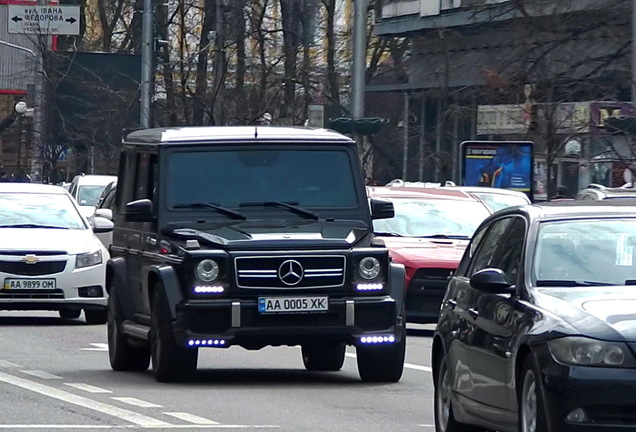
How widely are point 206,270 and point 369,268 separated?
1.20 metres

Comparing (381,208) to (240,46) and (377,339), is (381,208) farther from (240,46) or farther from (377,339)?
(240,46)

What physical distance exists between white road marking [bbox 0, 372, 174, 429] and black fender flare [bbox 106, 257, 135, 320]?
3.85 ft

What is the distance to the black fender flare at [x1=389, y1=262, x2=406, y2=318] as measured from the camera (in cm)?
1362

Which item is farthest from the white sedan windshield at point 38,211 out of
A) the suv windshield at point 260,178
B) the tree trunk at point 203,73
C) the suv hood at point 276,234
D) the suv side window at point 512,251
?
the tree trunk at point 203,73

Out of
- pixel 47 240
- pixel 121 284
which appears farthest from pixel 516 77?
pixel 121 284

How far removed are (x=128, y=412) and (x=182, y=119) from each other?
3432 centimetres

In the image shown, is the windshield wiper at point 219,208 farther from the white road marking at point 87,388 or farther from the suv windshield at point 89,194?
the suv windshield at point 89,194

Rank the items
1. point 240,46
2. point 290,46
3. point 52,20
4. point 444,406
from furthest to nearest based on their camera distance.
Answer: point 52,20 → point 290,46 → point 240,46 → point 444,406

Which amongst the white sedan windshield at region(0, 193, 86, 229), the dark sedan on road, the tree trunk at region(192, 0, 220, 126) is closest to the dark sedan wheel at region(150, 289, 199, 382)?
the dark sedan on road

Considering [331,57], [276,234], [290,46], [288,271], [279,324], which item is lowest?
[279,324]

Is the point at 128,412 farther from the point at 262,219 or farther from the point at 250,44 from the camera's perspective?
the point at 250,44

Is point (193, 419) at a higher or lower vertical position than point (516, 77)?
lower

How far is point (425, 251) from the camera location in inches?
778

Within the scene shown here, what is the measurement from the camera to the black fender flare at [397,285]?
13.6 metres
